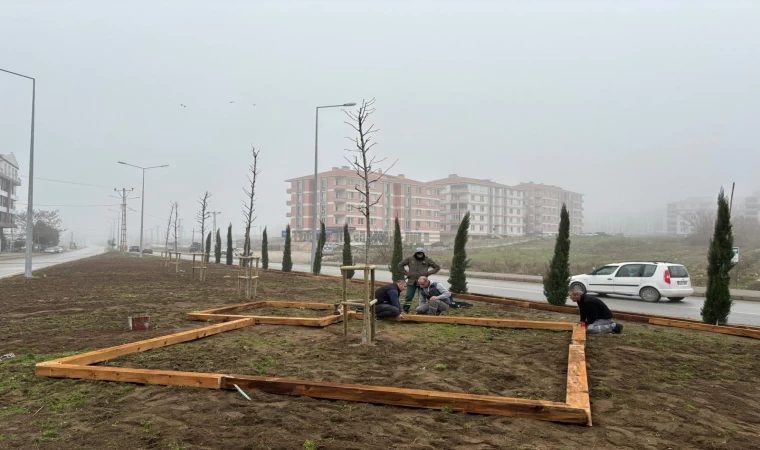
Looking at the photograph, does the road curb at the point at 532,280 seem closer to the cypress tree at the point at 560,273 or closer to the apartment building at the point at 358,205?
→ the cypress tree at the point at 560,273

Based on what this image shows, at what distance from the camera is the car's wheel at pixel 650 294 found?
17.0 meters

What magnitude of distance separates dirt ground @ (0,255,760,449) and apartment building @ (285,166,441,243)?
8249 centimetres

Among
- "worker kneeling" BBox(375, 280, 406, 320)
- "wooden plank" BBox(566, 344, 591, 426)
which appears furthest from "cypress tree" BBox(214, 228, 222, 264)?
"wooden plank" BBox(566, 344, 591, 426)

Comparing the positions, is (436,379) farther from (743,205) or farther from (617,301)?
(743,205)

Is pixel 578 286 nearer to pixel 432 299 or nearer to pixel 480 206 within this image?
pixel 432 299

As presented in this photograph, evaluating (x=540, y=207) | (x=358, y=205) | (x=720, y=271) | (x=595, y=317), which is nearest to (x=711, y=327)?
(x=720, y=271)

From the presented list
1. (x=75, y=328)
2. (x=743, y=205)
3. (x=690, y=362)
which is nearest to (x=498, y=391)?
(x=690, y=362)

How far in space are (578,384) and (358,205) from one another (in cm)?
9012

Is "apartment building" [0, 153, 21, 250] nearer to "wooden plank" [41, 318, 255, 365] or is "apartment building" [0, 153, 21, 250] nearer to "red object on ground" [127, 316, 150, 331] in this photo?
"red object on ground" [127, 316, 150, 331]

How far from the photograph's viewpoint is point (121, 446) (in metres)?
3.62

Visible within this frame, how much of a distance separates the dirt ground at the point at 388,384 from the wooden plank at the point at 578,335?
188 mm

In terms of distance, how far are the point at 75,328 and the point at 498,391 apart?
7709 mm

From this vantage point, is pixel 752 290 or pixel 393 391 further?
pixel 752 290

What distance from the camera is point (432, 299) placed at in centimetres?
1011
